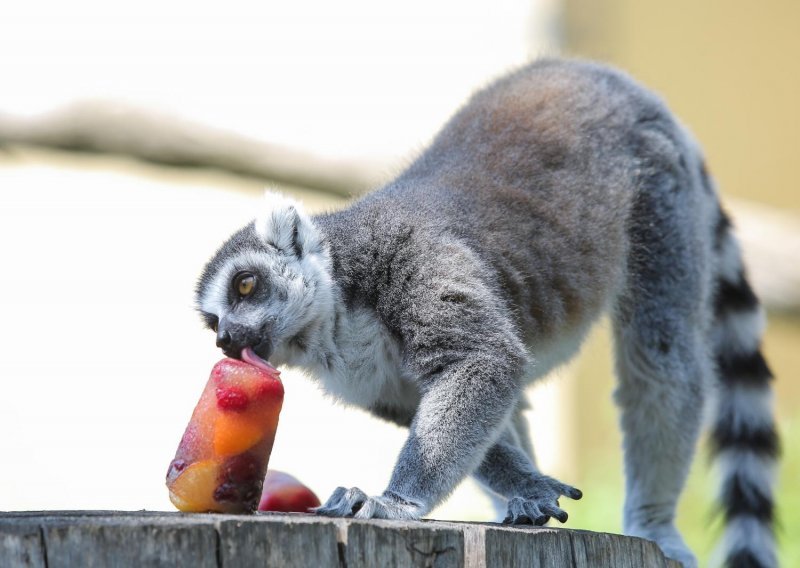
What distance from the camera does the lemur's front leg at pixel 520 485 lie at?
156 inches

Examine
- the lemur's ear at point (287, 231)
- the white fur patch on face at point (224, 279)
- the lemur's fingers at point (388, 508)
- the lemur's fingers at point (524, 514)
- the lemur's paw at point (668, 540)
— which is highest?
the lemur's ear at point (287, 231)

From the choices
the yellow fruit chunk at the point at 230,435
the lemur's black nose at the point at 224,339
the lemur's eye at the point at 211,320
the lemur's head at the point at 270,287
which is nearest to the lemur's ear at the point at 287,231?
the lemur's head at the point at 270,287

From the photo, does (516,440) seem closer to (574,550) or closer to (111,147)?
(574,550)

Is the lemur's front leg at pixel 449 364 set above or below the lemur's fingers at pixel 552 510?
above

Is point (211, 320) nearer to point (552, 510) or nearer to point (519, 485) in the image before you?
point (519, 485)

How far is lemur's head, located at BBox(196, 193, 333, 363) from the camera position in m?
4.45

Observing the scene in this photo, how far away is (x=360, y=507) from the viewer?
356 cm

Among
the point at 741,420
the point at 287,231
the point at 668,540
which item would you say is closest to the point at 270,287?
the point at 287,231

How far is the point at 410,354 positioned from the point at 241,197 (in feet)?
21.5

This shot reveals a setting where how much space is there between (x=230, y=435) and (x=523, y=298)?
5.98 feet

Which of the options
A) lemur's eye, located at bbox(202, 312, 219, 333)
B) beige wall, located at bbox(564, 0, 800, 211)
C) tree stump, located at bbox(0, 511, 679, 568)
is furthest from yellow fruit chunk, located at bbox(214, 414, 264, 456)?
beige wall, located at bbox(564, 0, 800, 211)

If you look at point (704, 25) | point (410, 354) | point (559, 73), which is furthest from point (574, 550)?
point (704, 25)

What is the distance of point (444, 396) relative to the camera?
4266mm

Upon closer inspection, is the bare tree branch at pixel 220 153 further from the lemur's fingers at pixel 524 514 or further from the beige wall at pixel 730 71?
the lemur's fingers at pixel 524 514
